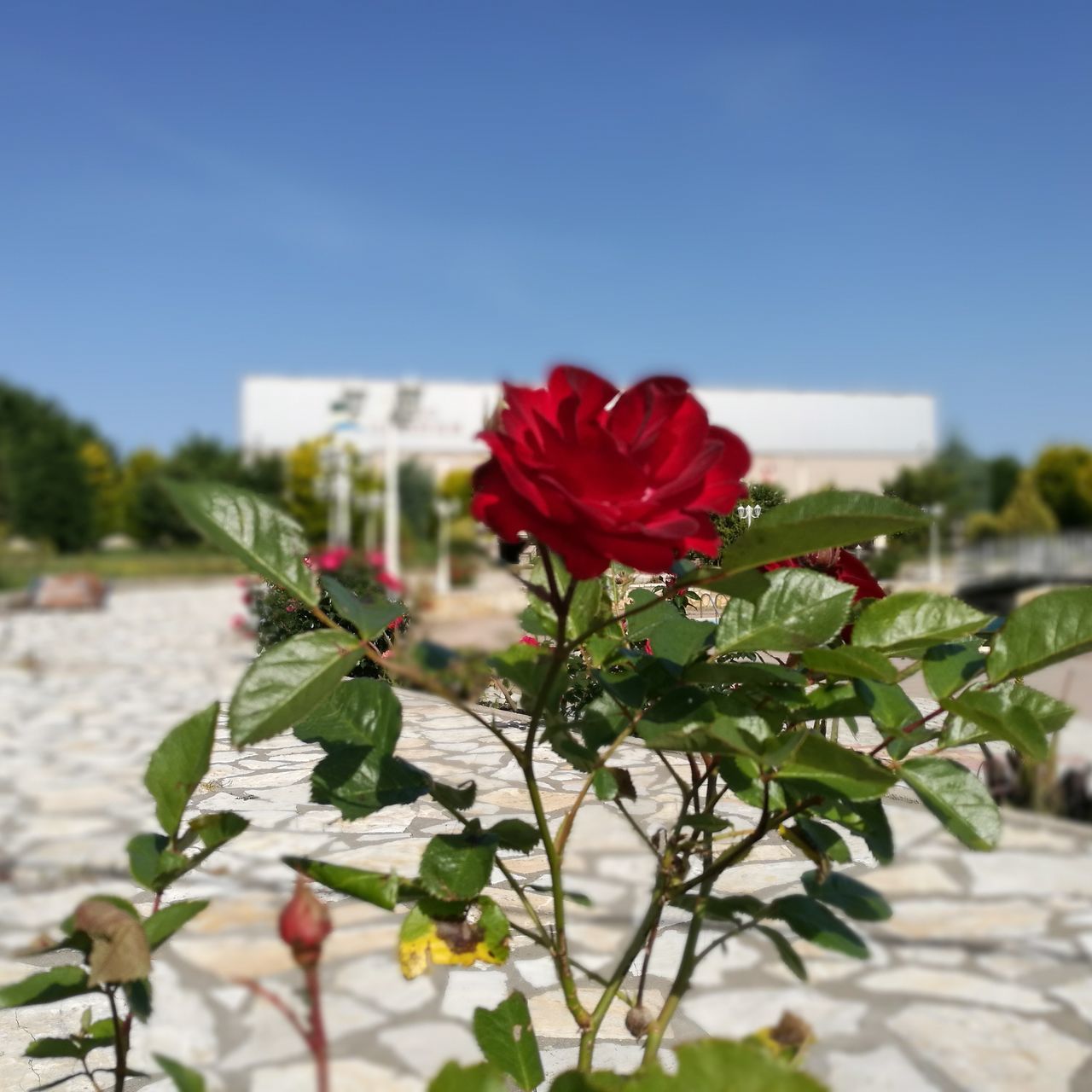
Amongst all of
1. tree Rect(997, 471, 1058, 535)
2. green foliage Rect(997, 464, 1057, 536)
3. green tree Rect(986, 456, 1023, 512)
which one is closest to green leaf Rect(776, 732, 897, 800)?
green foliage Rect(997, 464, 1057, 536)

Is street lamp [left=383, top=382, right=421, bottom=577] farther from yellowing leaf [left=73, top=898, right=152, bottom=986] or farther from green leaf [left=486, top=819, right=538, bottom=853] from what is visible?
yellowing leaf [left=73, top=898, right=152, bottom=986]

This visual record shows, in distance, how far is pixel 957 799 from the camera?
54 centimetres

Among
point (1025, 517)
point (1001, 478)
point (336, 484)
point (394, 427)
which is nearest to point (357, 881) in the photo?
point (394, 427)

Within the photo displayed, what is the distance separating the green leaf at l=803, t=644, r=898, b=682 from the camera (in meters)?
0.51

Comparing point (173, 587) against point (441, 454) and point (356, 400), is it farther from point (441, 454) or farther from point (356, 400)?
point (441, 454)

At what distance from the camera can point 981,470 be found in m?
35.7

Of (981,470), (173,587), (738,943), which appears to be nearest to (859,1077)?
(738,943)

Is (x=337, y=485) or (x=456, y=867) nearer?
(x=456, y=867)

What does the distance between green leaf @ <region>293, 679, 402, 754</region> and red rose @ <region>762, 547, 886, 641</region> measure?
0.25m

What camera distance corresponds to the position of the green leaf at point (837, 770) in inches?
18.5

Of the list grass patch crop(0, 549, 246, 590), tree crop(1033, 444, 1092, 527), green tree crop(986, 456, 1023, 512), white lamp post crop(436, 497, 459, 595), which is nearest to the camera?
white lamp post crop(436, 497, 459, 595)

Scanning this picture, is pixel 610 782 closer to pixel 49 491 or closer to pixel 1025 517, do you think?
pixel 1025 517

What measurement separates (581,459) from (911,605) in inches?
9.2

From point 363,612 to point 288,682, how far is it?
0.06 m
